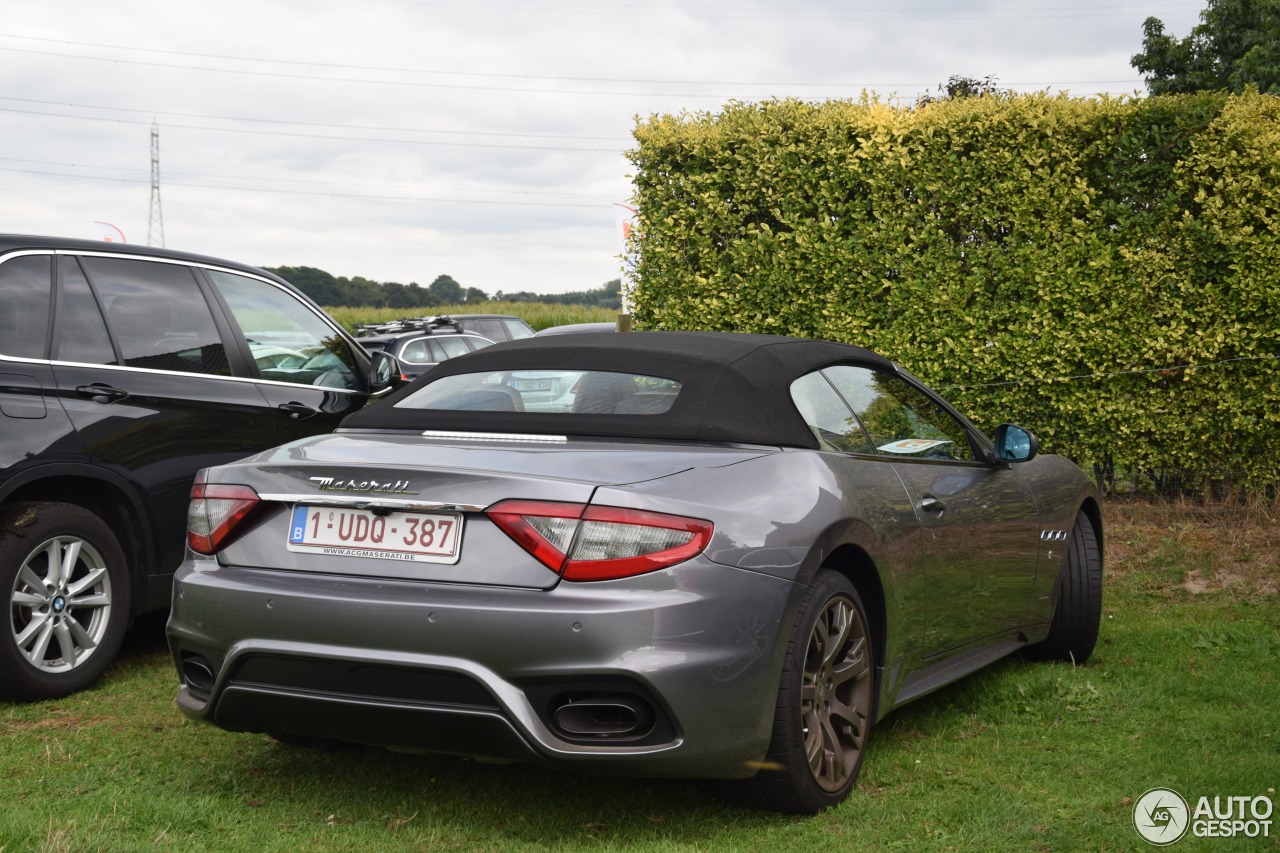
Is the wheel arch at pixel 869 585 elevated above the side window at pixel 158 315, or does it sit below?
below

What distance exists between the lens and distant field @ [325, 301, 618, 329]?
4084cm

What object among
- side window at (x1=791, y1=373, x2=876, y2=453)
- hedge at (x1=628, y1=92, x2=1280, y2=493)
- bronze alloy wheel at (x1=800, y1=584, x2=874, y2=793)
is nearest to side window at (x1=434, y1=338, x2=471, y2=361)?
hedge at (x1=628, y1=92, x2=1280, y2=493)

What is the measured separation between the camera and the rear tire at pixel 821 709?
153 inches

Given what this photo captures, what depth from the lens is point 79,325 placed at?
5.96 meters

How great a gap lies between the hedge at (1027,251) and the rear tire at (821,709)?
6.47m

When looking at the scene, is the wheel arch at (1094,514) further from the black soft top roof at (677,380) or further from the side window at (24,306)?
the side window at (24,306)

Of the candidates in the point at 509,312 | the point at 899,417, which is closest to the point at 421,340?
the point at 899,417

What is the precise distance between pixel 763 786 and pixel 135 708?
2.88 m

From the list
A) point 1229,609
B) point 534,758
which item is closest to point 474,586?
point 534,758

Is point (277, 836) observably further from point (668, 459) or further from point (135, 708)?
point (135, 708)

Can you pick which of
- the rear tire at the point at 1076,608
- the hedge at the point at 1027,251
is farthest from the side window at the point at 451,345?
the rear tire at the point at 1076,608

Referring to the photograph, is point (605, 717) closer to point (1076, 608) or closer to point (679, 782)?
point (679, 782)

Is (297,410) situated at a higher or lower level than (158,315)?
lower

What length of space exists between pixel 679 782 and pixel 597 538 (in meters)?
1.21
